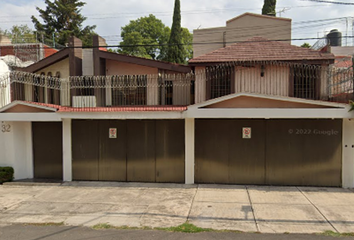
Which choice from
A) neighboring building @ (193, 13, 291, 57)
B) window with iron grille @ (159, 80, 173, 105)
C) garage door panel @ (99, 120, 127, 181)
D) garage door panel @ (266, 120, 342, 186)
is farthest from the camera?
neighboring building @ (193, 13, 291, 57)

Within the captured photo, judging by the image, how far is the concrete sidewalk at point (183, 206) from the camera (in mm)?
5801

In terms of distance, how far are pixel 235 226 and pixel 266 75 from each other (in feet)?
21.2

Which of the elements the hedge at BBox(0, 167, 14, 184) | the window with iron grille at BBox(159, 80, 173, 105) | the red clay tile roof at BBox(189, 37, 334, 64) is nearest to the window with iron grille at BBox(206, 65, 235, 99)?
the red clay tile roof at BBox(189, 37, 334, 64)

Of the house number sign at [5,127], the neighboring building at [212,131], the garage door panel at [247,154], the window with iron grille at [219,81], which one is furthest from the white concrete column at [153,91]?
the house number sign at [5,127]

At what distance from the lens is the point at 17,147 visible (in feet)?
31.2

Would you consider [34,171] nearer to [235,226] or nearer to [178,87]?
[178,87]

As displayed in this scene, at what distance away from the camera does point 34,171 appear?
388 inches

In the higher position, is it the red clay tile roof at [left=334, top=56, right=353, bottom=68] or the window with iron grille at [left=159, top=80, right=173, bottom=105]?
the red clay tile roof at [left=334, top=56, right=353, bottom=68]

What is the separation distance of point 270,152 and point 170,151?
131 inches

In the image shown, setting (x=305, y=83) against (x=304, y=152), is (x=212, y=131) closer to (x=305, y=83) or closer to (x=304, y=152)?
(x=304, y=152)

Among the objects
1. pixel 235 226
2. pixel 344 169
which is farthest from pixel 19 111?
pixel 344 169

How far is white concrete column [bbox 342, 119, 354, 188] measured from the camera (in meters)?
8.20

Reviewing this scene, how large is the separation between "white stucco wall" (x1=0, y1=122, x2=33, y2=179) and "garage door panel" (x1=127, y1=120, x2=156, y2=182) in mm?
3862

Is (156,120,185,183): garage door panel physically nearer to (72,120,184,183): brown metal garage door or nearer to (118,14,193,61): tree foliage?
(72,120,184,183): brown metal garage door
